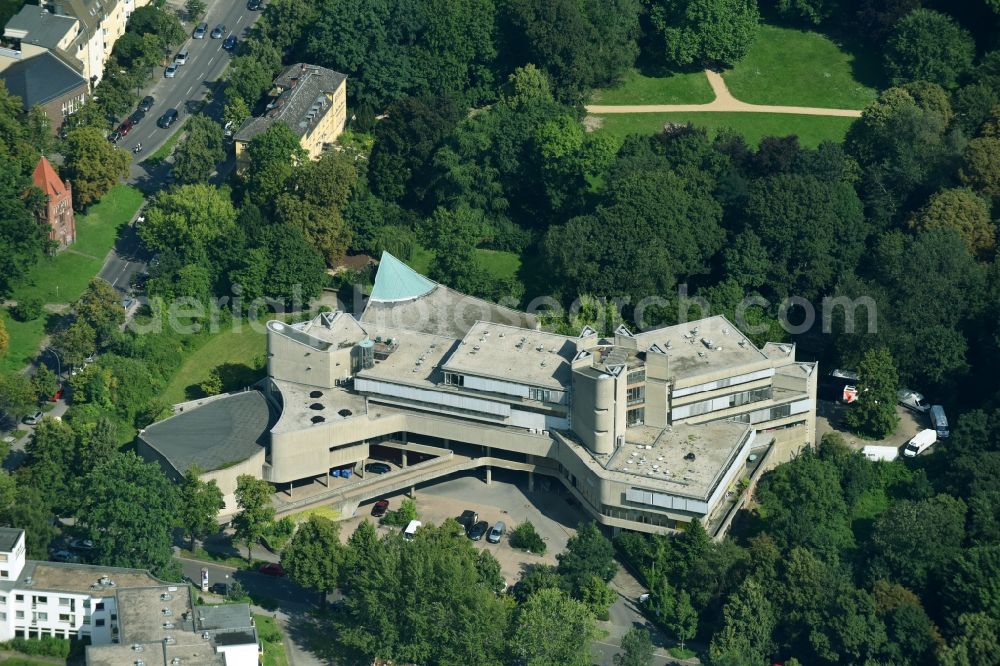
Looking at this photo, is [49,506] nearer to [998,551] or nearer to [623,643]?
[623,643]

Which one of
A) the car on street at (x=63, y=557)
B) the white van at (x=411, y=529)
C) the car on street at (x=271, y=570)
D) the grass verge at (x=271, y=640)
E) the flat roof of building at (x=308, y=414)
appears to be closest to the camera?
the grass verge at (x=271, y=640)

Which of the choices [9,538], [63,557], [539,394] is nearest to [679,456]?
[539,394]

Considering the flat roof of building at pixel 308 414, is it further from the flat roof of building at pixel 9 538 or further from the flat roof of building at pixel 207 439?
the flat roof of building at pixel 9 538

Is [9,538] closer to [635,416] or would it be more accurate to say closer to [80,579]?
[80,579]

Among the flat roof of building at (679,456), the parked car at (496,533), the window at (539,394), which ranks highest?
the window at (539,394)

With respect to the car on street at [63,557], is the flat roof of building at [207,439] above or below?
above

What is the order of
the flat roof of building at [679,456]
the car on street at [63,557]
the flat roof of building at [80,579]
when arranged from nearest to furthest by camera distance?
the flat roof of building at [80,579] → the car on street at [63,557] → the flat roof of building at [679,456]

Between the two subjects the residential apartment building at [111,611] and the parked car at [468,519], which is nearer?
the residential apartment building at [111,611]

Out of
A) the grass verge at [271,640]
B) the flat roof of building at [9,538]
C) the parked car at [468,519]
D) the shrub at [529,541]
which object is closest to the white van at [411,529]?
the parked car at [468,519]
